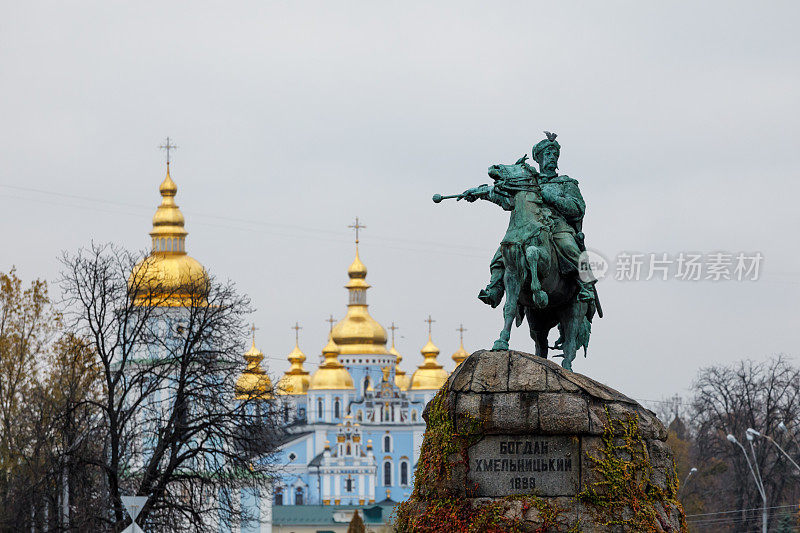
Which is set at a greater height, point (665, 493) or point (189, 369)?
point (189, 369)

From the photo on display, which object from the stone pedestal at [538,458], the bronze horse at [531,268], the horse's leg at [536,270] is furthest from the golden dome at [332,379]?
the stone pedestal at [538,458]

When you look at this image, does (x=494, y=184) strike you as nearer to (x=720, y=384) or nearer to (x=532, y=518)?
(x=532, y=518)

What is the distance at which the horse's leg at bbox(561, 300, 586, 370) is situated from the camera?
19.7 metres

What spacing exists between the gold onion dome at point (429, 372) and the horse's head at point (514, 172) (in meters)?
116

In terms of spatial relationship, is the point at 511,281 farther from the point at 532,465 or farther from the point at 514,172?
the point at 532,465

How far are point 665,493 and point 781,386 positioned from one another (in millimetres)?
43531

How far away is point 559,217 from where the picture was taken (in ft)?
63.4

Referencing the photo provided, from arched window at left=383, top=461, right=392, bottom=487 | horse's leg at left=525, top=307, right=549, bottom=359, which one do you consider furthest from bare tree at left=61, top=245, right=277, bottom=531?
arched window at left=383, top=461, right=392, bottom=487

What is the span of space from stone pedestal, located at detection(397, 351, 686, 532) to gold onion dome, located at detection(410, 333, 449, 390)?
117108 millimetres

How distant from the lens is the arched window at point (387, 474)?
431ft

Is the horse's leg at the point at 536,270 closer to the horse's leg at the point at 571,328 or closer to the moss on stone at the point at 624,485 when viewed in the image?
the horse's leg at the point at 571,328

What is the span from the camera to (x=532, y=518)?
684 inches

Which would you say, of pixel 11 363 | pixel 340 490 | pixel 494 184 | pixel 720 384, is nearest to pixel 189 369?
pixel 11 363

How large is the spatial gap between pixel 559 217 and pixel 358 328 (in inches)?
4587
